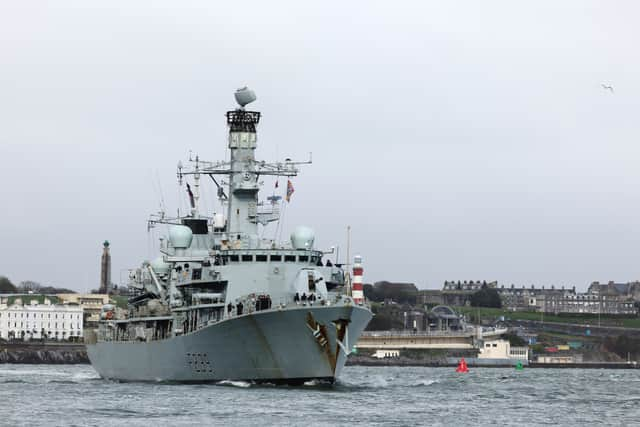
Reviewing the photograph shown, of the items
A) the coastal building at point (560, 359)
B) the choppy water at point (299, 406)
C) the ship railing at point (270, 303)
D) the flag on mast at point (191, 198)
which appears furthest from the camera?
the coastal building at point (560, 359)

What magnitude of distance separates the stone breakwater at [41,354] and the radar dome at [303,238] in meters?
87.2

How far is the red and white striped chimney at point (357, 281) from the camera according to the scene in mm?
56025

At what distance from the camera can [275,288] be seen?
59.1 metres

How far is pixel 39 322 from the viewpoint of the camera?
572 ft

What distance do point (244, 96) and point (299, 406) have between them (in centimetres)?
2347

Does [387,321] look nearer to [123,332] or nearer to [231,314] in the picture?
[123,332]

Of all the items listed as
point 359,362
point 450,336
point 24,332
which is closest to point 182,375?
point 359,362

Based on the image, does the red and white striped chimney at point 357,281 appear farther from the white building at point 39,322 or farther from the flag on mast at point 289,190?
the white building at point 39,322

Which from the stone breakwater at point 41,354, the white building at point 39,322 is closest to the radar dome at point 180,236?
the stone breakwater at point 41,354

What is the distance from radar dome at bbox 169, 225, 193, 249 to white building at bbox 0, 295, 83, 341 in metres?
109

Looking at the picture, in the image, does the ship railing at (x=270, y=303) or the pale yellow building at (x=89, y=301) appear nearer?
the ship railing at (x=270, y=303)

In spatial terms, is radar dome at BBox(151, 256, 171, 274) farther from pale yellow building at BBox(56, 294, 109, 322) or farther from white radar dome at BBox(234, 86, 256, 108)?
pale yellow building at BBox(56, 294, 109, 322)

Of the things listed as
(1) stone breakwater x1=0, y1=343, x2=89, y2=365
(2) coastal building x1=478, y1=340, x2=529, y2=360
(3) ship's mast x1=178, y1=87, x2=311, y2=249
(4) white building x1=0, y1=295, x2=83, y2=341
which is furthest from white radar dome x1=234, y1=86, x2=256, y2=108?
(4) white building x1=0, y1=295, x2=83, y2=341

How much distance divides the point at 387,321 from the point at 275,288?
140 meters
